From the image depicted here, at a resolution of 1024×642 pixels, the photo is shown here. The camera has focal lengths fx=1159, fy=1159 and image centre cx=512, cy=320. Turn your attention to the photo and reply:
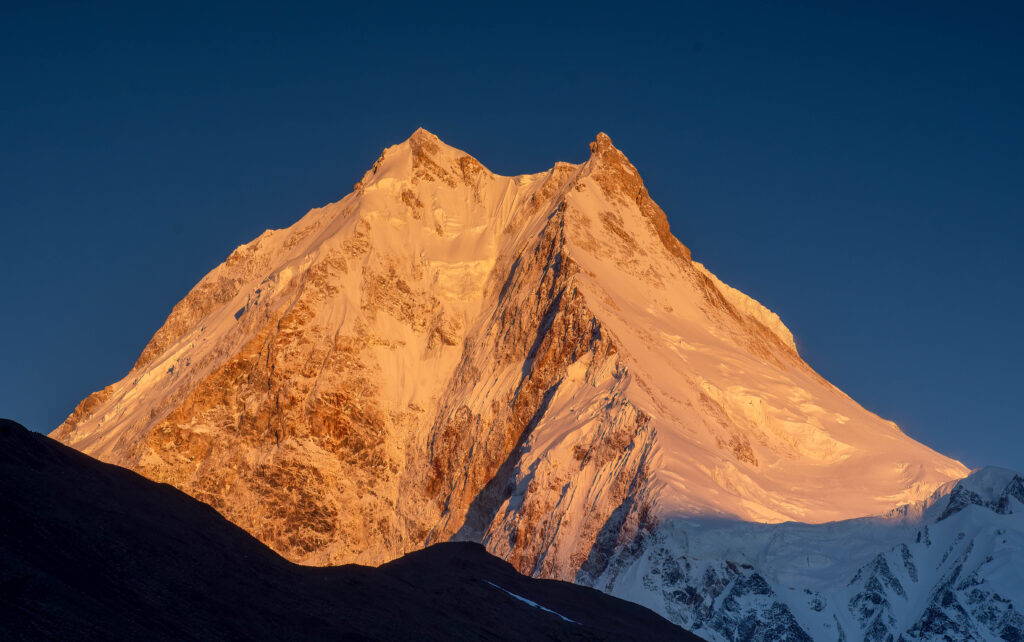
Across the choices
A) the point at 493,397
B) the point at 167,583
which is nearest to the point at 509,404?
the point at 493,397

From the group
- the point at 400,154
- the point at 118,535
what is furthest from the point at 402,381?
the point at 118,535

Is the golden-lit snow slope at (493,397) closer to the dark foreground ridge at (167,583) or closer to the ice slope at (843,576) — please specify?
the ice slope at (843,576)

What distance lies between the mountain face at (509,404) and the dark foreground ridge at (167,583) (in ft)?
93.9

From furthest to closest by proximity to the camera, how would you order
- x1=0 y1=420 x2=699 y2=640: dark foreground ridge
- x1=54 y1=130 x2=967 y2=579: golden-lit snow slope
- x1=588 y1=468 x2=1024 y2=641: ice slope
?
x1=54 y1=130 x2=967 y2=579: golden-lit snow slope
x1=588 y1=468 x2=1024 y2=641: ice slope
x1=0 y1=420 x2=699 y2=640: dark foreground ridge

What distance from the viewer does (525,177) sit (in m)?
175

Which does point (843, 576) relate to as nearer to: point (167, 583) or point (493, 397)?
point (493, 397)

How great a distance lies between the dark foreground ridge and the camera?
1543 inches

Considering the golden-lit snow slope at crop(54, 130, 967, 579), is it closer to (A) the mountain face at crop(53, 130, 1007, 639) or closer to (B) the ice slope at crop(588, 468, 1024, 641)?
(A) the mountain face at crop(53, 130, 1007, 639)

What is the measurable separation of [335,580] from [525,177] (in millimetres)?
124407

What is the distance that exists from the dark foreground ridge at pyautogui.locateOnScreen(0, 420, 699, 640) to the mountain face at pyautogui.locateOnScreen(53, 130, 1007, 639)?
28.6 meters

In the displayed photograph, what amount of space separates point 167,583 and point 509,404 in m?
79.1

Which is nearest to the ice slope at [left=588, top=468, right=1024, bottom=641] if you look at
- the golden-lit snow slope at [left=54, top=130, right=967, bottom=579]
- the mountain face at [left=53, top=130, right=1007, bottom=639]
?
the mountain face at [left=53, top=130, right=1007, bottom=639]

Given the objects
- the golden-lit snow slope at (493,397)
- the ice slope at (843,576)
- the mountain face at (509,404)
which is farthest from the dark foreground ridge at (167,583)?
the golden-lit snow slope at (493,397)

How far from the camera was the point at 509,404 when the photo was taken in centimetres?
12312
